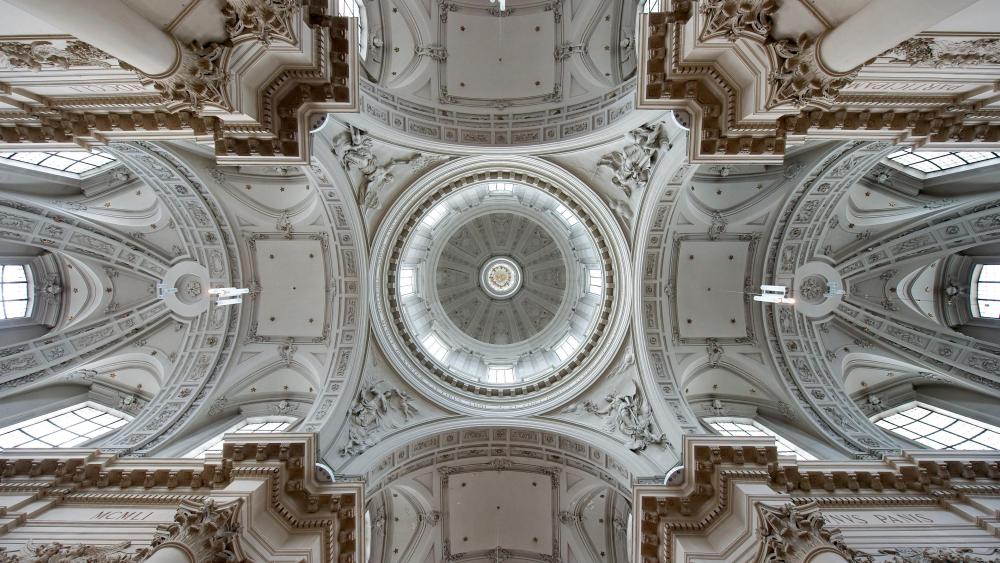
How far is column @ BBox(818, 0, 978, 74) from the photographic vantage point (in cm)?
701

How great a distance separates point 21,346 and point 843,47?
96.8 feet

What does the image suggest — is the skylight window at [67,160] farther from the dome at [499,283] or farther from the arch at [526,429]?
the arch at [526,429]

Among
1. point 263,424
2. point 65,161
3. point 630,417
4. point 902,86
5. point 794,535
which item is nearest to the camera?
point 794,535

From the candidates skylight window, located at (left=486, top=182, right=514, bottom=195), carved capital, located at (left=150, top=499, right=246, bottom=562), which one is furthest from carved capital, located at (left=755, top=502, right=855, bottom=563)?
skylight window, located at (left=486, top=182, right=514, bottom=195)

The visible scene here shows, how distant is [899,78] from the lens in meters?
10.4

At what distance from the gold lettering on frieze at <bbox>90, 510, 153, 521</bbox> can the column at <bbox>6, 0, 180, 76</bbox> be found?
469 inches

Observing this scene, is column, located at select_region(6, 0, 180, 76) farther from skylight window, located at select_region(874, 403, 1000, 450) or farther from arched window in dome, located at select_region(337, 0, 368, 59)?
skylight window, located at select_region(874, 403, 1000, 450)

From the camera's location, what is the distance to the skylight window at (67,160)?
17.4m

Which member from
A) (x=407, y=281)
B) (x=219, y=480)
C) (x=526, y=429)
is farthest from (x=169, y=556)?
(x=407, y=281)

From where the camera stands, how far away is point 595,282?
24.0 meters

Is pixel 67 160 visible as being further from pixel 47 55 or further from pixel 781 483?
pixel 781 483

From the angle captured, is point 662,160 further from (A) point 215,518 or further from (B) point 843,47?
(A) point 215,518

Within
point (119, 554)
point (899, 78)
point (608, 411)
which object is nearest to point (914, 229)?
point (899, 78)

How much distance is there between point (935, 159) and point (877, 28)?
16950mm
